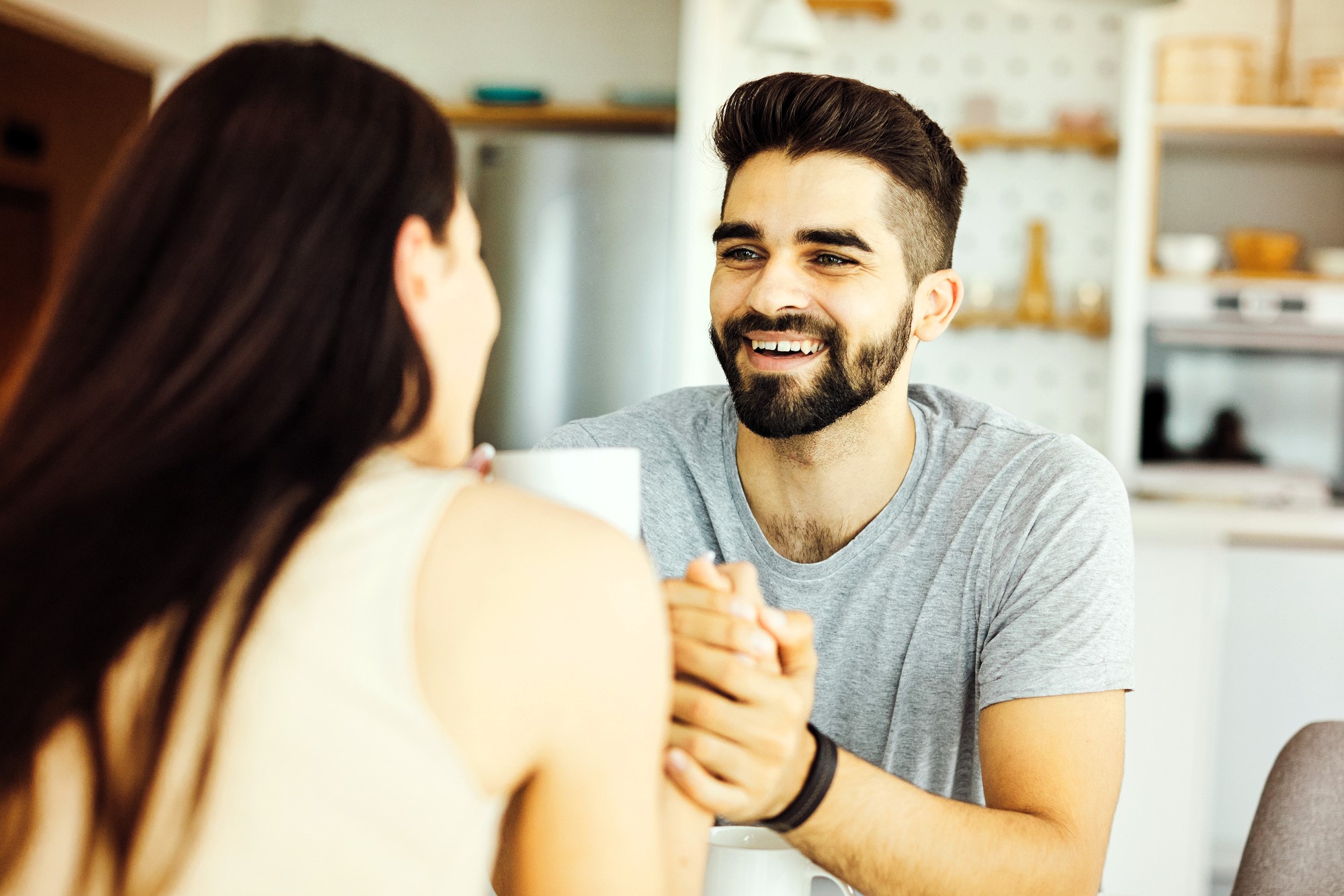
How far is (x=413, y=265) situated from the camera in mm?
643

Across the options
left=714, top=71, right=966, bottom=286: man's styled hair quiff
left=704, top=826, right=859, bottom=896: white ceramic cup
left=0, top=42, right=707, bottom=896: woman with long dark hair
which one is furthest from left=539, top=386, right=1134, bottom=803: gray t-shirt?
left=0, top=42, right=707, bottom=896: woman with long dark hair

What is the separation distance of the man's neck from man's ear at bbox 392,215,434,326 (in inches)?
31.2

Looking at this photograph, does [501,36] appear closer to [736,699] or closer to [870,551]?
[870,551]

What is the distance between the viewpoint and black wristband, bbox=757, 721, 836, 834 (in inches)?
33.6

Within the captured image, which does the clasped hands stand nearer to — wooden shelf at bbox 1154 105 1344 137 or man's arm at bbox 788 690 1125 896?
man's arm at bbox 788 690 1125 896

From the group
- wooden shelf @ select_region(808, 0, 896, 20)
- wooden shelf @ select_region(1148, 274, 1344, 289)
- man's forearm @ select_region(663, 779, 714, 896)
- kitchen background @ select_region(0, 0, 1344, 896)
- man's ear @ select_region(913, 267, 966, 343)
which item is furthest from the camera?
wooden shelf @ select_region(808, 0, 896, 20)

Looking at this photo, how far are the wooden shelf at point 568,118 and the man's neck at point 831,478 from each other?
2912mm

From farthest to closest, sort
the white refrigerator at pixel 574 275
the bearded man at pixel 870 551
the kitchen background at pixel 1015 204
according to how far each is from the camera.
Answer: the white refrigerator at pixel 574 275
the kitchen background at pixel 1015 204
the bearded man at pixel 870 551

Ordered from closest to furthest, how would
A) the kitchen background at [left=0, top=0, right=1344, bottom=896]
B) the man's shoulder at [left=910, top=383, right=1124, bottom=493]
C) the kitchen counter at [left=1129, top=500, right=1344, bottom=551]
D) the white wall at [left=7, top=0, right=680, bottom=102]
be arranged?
the man's shoulder at [left=910, top=383, right=1124, bottom=493], the kitchen counter at [left=1129, top=500, right=1344, bottom=551], the kitchen background at [left=0, top=0, right=1344, bottom=896], the white wall at [left=7, top=0, right=680, bottom=102]

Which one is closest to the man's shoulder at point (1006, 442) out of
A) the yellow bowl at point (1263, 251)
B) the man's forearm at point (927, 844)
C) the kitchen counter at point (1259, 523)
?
the man's forearm at point (927, 844)

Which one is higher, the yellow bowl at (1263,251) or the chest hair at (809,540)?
the yellow bowl at (1263,251)

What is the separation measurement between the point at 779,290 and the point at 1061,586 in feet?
1.54

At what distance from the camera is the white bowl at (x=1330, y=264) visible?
3576 mm

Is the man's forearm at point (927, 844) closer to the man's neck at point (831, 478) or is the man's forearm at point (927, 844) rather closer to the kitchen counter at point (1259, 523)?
the man's neck at point (831, 478)
